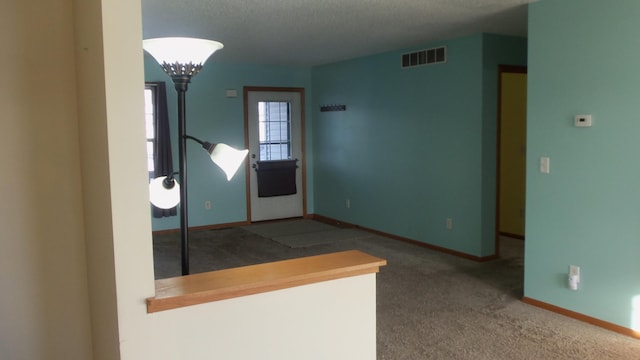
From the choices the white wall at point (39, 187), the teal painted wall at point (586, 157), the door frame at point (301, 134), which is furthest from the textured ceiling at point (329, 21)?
the white wall at point (39, 187)

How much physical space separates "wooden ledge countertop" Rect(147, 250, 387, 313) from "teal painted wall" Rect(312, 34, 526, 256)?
3.60m

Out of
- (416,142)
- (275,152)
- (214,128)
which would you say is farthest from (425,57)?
(214,128)

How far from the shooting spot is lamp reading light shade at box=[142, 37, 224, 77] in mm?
1927

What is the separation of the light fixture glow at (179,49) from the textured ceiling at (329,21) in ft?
6.29

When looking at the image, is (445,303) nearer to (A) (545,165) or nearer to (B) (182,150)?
(A) (545,165)

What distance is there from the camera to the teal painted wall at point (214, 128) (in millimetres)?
6844

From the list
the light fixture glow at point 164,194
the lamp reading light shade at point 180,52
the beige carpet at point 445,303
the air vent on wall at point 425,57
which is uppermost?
the air vent on wall at point 425,57

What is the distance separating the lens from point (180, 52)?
1951 millimetres

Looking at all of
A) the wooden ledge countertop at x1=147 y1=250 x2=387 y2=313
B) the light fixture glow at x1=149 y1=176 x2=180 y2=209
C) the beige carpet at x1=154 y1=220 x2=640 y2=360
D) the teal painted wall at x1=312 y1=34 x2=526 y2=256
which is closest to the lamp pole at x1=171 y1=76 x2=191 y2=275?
the light fixture glow at x1=149 y1=176 x2=180 y2=209

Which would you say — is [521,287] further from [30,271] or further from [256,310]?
[30,271]

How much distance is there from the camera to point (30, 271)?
6.49ft

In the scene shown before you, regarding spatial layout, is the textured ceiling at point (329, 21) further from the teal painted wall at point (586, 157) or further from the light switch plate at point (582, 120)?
the light switch plate at point (582, 120)

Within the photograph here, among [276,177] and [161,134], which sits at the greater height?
[161,134]

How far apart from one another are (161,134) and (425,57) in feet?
10.7
